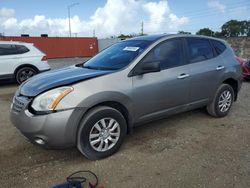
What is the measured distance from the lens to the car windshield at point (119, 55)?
13.7ft

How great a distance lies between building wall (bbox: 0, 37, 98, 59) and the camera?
2802 centimetres

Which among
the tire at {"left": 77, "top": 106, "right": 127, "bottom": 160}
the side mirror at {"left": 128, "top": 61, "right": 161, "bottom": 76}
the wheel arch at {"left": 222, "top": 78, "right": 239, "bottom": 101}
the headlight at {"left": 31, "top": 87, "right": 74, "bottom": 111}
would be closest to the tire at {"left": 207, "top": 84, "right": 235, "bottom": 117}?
the wheel arch at {"left": 222, "top": 78, "right": 239, "bottom": 101}

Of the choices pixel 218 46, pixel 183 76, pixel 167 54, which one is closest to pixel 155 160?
pixel 183 76

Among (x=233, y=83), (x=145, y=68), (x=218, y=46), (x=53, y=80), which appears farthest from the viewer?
(x=233, y=83)

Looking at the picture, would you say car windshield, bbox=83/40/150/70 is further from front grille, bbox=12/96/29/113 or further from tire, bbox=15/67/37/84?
tire, bbox=15/67/37/84

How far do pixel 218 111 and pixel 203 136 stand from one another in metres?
1.09

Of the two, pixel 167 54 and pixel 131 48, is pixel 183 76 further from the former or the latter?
pixel 131 48

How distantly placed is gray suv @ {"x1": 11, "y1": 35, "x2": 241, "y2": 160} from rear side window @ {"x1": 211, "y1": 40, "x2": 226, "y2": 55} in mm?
25

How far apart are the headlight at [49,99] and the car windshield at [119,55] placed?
97 centimetres

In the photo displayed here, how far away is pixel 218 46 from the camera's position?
5.43 metres

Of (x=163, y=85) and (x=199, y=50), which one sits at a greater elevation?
(x=199, y=50)

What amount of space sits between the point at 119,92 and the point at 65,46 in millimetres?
27230

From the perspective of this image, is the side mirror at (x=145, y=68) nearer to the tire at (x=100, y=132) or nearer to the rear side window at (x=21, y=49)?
the tire at (x=100, y=132)

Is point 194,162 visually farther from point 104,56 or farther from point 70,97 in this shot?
point 104,56
